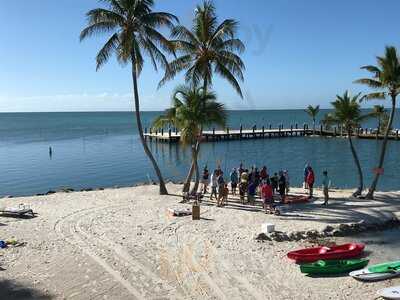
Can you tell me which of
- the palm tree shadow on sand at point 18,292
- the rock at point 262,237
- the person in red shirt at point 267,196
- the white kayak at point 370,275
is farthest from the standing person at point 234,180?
the palm tree shadow on sand at point 18,292

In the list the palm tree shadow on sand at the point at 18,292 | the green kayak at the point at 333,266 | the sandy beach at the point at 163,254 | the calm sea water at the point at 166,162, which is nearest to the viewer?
the palm tree shadow on sand at the point at 18,292

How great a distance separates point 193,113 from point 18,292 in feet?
42.3

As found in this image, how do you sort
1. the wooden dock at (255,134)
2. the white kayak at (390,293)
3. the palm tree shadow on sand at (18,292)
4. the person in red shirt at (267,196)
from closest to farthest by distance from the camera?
the white kayak at (390,293)
the palm tree shadow on sand at (18,292)
the person in red shirt at (267,196)
the wooden dock at (255,134)

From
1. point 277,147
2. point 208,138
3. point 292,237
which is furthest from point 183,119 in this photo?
point 208,138

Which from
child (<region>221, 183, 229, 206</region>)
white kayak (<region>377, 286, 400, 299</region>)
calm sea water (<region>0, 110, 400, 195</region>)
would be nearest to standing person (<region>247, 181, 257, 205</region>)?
child (<region>221, 183, 229, 206</region>)

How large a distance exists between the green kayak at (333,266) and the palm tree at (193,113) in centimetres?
1073

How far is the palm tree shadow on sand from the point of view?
38.7ft

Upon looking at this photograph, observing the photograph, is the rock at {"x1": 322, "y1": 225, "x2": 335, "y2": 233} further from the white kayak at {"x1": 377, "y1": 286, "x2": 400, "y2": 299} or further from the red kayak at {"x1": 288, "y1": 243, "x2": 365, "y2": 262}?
the white kayak at {"x1": 377, "y1": 286, "x2": 400, "y2": 299}

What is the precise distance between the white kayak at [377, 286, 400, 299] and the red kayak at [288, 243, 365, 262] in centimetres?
277

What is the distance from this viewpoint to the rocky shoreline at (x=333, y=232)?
16188mm

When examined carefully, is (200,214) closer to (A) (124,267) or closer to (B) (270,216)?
(B) (270,216)

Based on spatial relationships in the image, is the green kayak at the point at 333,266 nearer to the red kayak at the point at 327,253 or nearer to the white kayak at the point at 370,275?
the red kayak at the point at 327,253

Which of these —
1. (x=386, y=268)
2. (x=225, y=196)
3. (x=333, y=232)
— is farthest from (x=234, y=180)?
(x=386, y=268)

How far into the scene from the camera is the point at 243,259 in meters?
14.3
